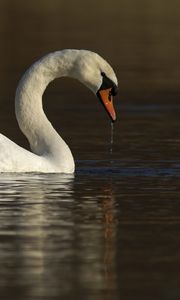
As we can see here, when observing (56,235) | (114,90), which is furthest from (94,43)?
(56,235)

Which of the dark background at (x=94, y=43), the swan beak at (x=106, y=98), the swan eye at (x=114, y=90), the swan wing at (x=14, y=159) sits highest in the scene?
the swan eye at (x=114, y=90)

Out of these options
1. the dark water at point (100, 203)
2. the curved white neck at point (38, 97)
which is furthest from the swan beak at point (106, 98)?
the dark water at point (100, 203)

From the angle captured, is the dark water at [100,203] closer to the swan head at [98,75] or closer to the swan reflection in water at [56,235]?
the swan reflection in water at [56,235]

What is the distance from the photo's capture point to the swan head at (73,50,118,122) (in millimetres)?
15688

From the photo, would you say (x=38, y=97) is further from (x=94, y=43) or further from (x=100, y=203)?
(x=94, y=43)

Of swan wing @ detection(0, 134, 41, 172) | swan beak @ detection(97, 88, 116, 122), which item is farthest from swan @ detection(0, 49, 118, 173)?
swan wing @ detection(0, 134, 41, 172)

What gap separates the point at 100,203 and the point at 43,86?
10.3 ft

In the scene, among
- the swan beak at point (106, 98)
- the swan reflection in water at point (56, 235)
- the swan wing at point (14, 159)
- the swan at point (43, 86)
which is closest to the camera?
the swan reflection in water at point (56, 235)

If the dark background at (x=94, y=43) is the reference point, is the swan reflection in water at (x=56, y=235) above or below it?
above

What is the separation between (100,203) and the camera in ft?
43.5

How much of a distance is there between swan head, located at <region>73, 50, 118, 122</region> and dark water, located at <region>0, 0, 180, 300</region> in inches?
30.6

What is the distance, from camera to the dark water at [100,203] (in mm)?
9961

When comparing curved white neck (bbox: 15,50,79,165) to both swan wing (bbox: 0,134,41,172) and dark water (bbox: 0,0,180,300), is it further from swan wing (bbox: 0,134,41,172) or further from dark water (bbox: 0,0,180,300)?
swan wing (bbox: 0,134,41,172)

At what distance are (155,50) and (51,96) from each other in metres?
11.4
